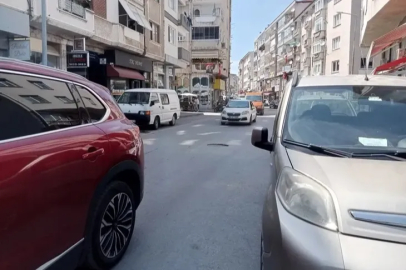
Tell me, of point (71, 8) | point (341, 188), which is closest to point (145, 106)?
point (71, 8)

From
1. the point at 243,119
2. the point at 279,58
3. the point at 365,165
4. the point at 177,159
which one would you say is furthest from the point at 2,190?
the point at 279,58

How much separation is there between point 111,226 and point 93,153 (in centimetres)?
83

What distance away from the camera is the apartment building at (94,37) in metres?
11.9

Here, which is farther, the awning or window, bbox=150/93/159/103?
the awning

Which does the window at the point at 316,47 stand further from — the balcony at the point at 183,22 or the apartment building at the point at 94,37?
the apartment building at the point at 94,37

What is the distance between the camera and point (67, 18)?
14.5 meters

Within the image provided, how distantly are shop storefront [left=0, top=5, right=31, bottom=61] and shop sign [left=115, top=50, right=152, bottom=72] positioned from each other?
8.14m

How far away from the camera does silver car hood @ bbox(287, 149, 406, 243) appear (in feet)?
6.05

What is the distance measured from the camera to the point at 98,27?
17.5 metres

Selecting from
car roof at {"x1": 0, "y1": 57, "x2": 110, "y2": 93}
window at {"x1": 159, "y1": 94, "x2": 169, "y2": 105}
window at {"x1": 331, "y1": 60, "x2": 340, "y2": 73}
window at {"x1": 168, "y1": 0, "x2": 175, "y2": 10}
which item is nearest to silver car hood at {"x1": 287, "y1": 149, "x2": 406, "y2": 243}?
car roof at {"x1": 0, "y1": 57, "x2": 110, "y2": 93}

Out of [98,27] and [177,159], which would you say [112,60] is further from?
[177,159]

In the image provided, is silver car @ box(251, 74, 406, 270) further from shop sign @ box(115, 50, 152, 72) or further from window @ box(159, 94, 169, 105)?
shop sign @ box(115, 50, 152, 72)

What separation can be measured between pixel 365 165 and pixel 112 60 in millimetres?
19382

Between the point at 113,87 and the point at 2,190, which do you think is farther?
the point at 113,87
